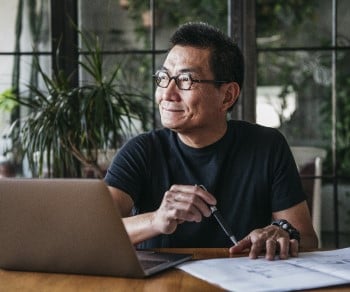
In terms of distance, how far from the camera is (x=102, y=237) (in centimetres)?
145

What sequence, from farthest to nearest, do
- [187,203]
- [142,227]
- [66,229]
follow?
[142,227] → [187,203] → [66,229]

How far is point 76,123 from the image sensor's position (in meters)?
3.54

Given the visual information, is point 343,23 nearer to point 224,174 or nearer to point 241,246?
point 224,174

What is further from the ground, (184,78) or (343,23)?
(343,23)

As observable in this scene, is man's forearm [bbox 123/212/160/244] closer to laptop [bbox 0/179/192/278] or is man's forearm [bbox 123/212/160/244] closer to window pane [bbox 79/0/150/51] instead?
laptop [bbox 0/179/192/278]

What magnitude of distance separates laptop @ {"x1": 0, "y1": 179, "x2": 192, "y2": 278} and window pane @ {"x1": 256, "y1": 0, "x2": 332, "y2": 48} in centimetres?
252

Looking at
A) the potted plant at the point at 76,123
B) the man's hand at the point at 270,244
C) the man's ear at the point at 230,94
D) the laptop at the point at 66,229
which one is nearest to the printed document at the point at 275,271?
the man's hand at the point at 270,244

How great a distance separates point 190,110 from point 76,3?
6.32ft

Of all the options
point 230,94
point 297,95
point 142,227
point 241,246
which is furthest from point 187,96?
point 297,95

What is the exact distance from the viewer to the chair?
12.8 feet

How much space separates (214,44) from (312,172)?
182 centimetres

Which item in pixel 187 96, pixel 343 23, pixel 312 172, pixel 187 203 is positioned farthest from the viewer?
pixel 312 172

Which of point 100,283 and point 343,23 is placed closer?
point 100,283

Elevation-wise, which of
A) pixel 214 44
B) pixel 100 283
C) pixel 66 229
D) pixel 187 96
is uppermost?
pixel 214 44
